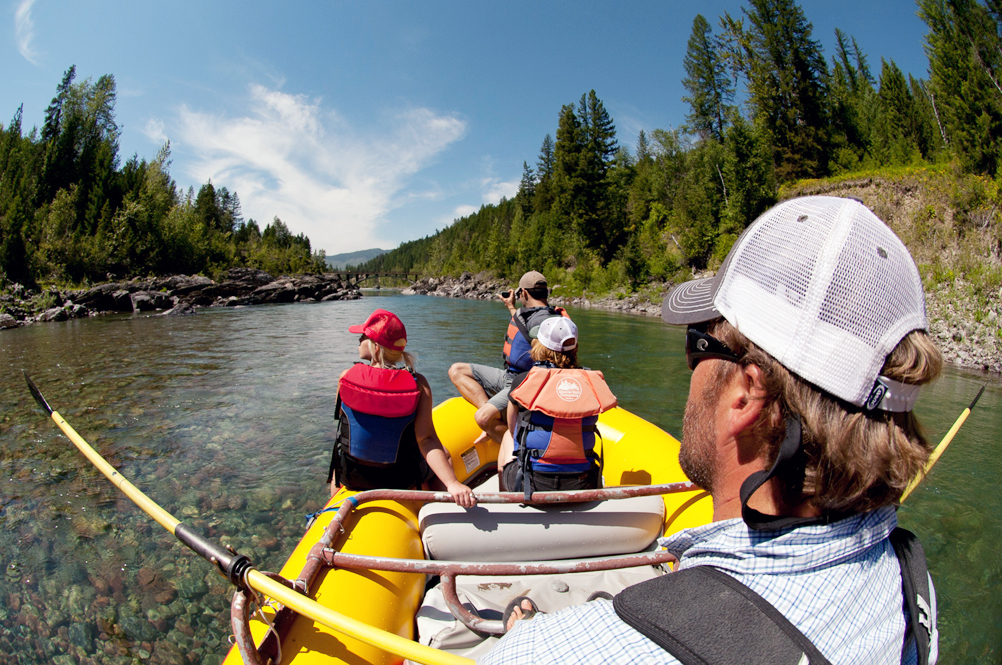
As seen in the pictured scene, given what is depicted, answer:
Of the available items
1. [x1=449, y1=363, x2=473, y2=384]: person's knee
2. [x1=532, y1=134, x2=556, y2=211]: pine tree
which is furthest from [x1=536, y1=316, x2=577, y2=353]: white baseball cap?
[x1=532, y1=134, x2=556, y2=211]: pine tree

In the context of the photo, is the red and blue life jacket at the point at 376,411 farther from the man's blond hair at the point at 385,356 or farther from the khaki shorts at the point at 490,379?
the khaki shorts at the point at 490,379

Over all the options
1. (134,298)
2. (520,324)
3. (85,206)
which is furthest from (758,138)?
(85,206)

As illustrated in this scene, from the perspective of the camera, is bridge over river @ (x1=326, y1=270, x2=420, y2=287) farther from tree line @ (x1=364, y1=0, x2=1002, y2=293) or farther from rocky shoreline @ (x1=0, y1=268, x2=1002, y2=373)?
tree line @ (x1=364, y1=0, x2=1002, y2=293)

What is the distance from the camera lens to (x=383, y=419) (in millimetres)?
3178

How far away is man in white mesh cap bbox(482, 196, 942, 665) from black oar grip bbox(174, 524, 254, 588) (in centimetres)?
157

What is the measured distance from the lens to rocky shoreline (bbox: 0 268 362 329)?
22.6 m

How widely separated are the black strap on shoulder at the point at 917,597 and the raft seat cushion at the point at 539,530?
7.20 ft

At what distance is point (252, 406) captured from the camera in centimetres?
793

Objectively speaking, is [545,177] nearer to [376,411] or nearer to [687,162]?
[687,162]

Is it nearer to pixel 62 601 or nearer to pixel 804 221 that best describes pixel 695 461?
pixel 804 221

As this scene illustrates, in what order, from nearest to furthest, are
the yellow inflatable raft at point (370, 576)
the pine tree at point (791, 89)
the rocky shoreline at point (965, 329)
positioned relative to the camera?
the yellow inflatable raft at point (370, 576) → the rocky shoreline at point (965, 329) → the pine tree at point (791, 89)

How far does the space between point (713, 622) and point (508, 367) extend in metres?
4.29

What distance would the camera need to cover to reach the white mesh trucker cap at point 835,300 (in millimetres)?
825

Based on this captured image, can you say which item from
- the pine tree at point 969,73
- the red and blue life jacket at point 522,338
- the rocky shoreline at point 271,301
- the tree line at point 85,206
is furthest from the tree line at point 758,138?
the tree line at point 85,206
